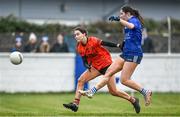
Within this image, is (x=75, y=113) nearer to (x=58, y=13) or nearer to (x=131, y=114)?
(x=131, y=114)

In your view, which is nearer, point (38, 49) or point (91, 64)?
point (91, 64)

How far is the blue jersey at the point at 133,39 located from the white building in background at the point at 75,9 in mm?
24719

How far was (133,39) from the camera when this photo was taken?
16.6m

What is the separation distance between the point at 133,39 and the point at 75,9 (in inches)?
1105

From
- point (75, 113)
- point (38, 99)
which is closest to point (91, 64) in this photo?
point (75, 113)

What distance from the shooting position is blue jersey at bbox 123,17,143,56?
651 inches

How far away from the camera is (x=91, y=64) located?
17328 millimetres

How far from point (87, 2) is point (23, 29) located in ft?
27.6

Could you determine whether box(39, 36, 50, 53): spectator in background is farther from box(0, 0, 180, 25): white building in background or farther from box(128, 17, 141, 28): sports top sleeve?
box(0, 0, 180, 25): white building in background

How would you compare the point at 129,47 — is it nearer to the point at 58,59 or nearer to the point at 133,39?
the point at 133,39

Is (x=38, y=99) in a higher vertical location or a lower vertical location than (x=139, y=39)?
lower

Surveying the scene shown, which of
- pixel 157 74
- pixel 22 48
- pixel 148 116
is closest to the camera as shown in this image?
pixel 148 116

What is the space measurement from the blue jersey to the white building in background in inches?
973

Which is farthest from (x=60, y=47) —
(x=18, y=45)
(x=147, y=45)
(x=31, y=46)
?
Answer: (x=147, y=45)
